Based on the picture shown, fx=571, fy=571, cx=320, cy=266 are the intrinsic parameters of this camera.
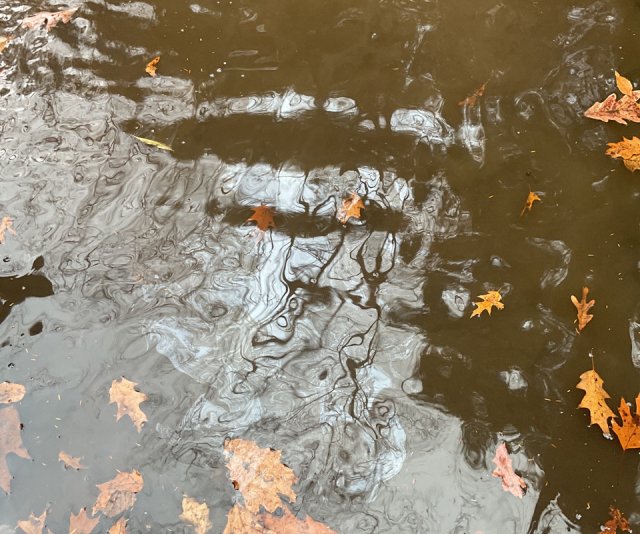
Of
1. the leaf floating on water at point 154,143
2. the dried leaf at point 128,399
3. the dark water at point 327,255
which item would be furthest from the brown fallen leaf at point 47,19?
the dried leaf at point 128,399

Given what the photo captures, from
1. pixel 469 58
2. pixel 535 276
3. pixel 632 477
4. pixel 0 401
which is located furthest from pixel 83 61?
pixel 632 477

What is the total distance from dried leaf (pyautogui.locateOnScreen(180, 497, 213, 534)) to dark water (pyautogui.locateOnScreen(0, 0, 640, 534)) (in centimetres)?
3

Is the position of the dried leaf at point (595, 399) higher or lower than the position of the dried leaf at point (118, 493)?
higher

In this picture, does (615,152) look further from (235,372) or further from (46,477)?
(46,477)

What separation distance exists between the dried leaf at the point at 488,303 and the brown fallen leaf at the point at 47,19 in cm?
329

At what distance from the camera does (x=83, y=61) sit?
369cm

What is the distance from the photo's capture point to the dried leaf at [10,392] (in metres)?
2.66

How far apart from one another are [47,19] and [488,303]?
343 cm

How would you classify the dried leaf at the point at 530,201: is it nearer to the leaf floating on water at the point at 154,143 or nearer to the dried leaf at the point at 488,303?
the dried leaf at the point at 488,303

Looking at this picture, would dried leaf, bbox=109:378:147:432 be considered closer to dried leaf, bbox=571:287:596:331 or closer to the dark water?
the dark water

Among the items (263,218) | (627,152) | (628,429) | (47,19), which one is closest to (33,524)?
(263,218)

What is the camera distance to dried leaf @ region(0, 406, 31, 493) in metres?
2.51

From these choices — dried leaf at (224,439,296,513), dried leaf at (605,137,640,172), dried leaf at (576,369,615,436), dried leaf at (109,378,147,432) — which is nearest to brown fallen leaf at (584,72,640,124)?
dried leaf at (605,137,640,172)

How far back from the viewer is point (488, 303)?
278 cm
